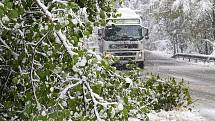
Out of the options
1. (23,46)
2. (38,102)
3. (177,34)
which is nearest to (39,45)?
(23,46)

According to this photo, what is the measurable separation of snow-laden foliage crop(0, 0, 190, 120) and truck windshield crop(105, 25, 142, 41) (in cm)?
1978

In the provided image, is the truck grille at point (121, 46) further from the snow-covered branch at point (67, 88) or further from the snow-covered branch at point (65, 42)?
the snow-covered branch at point (65, 42)

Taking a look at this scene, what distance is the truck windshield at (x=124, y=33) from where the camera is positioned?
23.9 m

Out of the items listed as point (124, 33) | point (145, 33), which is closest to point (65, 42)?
point (145, 33)

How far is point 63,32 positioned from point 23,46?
14.7 inches

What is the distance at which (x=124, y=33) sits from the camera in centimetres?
2400

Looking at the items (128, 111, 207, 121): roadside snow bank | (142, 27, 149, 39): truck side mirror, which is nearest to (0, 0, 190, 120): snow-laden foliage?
(128, 111, 207, 121): roadside snow bank

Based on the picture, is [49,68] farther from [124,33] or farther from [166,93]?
[124,33]

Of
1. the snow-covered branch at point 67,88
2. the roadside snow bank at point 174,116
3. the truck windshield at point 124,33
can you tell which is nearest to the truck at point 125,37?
the truck windshield at point 124,33

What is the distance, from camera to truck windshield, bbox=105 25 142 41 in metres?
23.9

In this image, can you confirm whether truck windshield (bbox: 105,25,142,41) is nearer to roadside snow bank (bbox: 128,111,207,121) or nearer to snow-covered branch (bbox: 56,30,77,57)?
roadside snow bank (bbox: 128,111,207,121)

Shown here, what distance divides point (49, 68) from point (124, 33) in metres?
20.5

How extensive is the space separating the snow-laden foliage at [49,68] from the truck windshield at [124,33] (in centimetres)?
1978

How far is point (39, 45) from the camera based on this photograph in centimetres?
380
